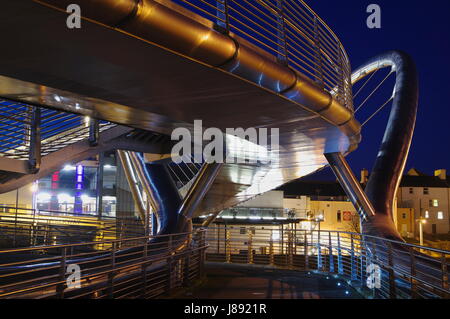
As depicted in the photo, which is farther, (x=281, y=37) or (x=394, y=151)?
(x=394, y=151)

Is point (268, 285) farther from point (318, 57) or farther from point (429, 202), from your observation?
point (429, 202)

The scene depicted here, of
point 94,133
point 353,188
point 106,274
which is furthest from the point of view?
point 353,188

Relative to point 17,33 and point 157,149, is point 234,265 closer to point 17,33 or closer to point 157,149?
point 157,149

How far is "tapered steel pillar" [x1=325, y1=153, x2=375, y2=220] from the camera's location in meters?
13.9

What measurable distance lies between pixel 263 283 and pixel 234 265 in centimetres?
396

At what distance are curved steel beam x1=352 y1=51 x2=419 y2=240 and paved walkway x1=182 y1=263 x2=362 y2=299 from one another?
2.66m

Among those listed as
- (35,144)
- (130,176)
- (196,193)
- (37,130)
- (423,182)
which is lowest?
(196,193)

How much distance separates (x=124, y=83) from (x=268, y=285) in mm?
6207

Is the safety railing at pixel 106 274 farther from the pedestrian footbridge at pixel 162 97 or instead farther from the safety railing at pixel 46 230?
the safety railing at pixel 46 230

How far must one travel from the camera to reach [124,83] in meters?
6.98

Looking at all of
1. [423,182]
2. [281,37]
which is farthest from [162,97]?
[423,182]

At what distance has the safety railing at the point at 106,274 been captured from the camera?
5812mm

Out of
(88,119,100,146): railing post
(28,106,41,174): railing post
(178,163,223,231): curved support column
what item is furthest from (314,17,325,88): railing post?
(178,163,223,231): curved support column
